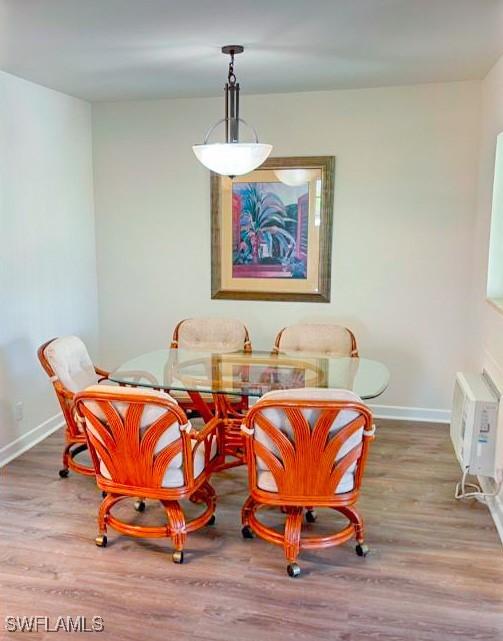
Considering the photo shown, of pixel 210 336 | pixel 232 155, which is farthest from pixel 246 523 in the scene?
pixel 232 155

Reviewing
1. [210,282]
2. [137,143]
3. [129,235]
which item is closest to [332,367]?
[210,282]

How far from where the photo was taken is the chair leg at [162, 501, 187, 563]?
2658mm

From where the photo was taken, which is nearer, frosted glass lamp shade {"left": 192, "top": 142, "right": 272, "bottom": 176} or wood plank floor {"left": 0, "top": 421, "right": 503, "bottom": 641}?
wood plank floor {"left": 0, "top": 421, "right": 503, "bottom": 641}

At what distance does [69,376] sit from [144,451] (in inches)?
44.9

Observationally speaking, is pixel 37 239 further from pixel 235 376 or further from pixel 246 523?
pixel 246 523

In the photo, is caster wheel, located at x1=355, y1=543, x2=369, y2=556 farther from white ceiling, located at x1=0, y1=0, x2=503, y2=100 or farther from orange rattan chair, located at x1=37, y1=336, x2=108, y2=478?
white ceiling, located at x1=0, y1=0, x2=503, y2=100

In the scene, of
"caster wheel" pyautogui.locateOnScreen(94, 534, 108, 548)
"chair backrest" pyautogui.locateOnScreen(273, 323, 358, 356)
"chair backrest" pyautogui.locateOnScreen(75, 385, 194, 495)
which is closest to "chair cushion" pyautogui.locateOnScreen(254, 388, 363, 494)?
"chair backrest" pyautogui.locateOnScreen(75, 385, 194, 495)

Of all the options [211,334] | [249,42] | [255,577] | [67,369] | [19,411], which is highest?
[249,42]

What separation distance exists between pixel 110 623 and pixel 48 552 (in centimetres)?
64

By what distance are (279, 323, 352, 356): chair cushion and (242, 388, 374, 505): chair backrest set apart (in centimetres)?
138

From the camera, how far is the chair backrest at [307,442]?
2.38 metres

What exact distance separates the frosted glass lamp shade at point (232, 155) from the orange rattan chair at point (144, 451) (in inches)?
50.1

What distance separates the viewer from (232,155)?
2945 millimetres

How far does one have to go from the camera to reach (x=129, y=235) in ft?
15.7
